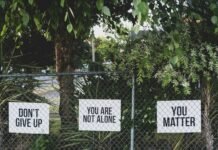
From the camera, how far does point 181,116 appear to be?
5.77 m

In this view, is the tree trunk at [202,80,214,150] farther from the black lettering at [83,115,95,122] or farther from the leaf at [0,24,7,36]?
the leaf at [0,24,7,36]

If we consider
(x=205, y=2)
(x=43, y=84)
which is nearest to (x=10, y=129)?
(x=43, y=84)

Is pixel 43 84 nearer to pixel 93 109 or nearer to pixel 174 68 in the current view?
pixel 93 109

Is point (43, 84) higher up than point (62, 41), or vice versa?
point (62, 41)

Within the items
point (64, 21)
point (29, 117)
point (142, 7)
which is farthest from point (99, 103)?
point (142, 7)

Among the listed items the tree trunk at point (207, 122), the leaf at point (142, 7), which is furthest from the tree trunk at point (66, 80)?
the leaf at point (142, 7)

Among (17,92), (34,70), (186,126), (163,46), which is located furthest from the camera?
(34,70)

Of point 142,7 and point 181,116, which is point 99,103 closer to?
point 181,116

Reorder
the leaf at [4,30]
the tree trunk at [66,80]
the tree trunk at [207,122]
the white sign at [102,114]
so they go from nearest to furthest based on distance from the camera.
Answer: the white sign at [102,114], the tree trunk at [207,122], the tree trunk at [66,80], the leaf at [4,30]

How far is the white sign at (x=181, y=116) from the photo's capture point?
575 centimetres

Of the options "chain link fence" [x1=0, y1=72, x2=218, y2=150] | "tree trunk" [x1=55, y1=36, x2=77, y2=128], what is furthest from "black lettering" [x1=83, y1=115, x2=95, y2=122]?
"tree trunk" [x1=55, y1=36, x2=77, y2=128]

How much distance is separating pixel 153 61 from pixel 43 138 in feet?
6.82

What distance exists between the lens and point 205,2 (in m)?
5.51

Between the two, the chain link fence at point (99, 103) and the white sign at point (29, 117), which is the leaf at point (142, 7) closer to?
the chain link fence at point (99, 103)
